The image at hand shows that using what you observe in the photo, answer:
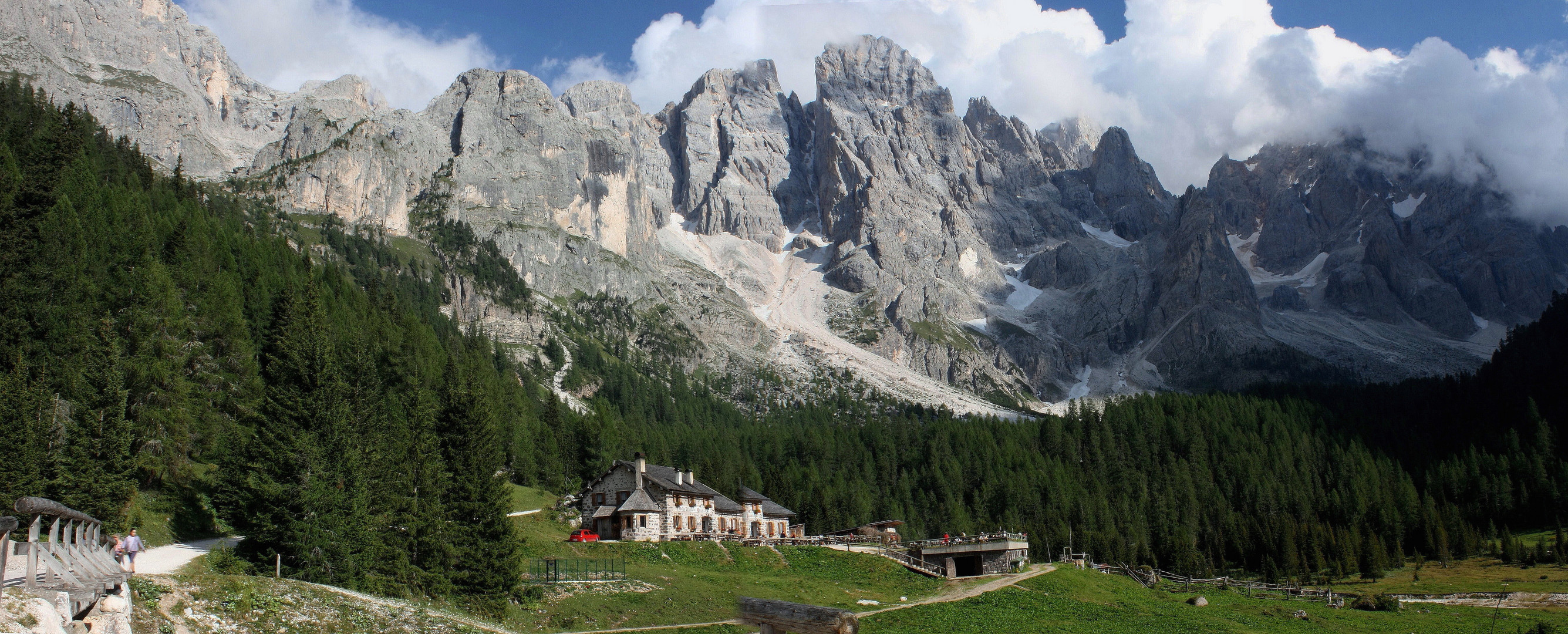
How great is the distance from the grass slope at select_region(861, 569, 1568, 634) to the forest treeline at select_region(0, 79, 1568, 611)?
22633 mm

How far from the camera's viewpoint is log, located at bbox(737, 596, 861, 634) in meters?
10.4

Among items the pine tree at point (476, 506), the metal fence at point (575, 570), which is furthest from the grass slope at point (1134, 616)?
the pine tree at point (476, 506)

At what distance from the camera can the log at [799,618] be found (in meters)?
10.4

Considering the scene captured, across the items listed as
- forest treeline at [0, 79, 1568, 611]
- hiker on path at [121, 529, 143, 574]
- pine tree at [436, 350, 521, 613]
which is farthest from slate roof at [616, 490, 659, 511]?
hiker on path at [121, 529, 143, 574]

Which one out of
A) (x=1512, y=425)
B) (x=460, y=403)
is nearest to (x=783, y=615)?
(x=460, y=403)

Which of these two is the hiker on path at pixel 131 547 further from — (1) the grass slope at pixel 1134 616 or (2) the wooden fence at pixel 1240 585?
(2) the wooden fence at pixel 1240 585

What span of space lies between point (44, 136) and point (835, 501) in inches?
3355

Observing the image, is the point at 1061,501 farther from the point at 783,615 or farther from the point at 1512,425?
the point at 783,615

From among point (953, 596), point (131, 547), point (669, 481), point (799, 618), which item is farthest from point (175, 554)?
point (669, 481)

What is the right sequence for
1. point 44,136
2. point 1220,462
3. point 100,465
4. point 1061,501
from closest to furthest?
1. point 100,465
2. point 44,136
3. point 1061,501
4. point 1220,462

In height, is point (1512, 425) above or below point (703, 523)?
above

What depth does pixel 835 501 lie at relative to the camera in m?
111

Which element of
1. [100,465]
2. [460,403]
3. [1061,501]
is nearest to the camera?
[100,465]

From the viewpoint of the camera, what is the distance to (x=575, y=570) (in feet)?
165
